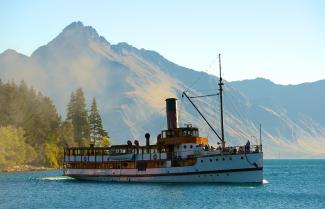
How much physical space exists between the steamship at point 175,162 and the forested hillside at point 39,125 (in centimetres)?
3773

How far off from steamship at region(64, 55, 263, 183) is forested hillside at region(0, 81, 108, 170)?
3773 centimetres

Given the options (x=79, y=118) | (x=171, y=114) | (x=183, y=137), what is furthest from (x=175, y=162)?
(x=79, y=118)

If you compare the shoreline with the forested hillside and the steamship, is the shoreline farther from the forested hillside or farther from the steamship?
the steamship

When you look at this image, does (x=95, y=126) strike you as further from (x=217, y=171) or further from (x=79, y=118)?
(x=217, y=171)

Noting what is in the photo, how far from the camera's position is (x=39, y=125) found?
135500 mm

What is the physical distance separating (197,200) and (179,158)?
1670 centimetres

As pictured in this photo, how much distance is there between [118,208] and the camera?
5869 cm

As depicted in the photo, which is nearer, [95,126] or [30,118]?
[30,118]

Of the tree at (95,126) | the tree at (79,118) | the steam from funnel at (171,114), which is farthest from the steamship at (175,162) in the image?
the tree at (95,126)

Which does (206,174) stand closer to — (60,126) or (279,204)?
(279,204)

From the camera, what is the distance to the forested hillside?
428ft

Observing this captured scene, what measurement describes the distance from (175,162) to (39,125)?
62.8 m

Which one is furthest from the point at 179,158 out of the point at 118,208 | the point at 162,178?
the point at 118,208

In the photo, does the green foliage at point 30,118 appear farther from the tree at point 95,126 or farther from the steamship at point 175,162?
the steamship at point 175,162
